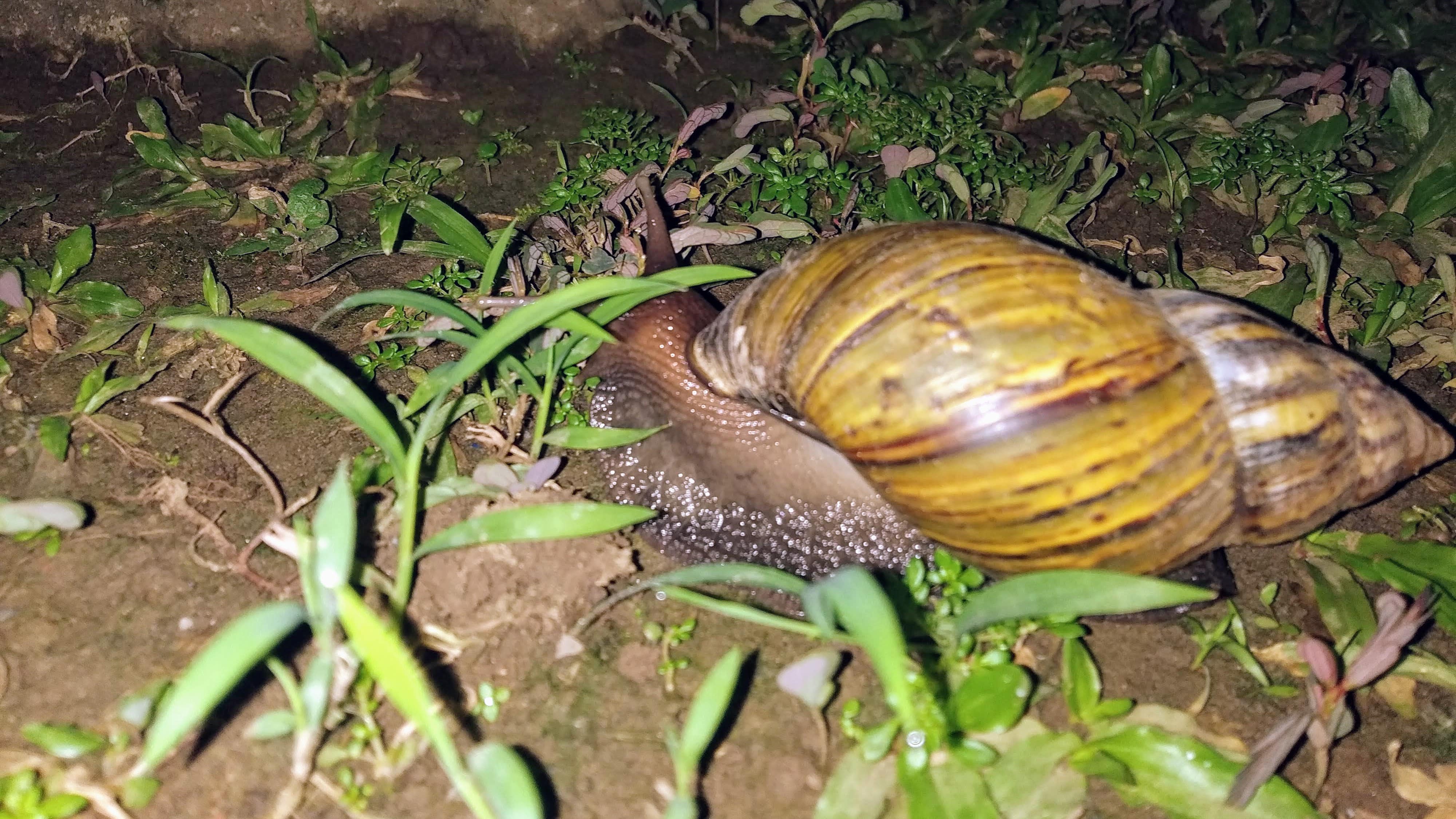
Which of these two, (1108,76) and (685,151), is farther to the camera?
(1108,76)

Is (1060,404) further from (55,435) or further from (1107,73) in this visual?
(1107,73)

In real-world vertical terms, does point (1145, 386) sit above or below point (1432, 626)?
above

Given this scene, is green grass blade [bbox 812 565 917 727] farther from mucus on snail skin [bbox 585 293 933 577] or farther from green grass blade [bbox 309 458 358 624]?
green grass blade [bbox 309 458 358 624]

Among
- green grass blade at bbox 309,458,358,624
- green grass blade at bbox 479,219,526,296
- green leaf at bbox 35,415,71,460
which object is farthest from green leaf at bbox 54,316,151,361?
green grass blade at bbox 309,458,358,624

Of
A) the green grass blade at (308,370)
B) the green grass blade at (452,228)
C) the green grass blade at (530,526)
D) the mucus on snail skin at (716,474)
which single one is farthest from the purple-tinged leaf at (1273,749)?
the green grass blade at (452,228)

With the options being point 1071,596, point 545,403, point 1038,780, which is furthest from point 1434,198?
point 545,403

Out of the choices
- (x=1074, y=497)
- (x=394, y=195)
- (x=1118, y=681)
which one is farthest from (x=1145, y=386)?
(x=394, y=195)

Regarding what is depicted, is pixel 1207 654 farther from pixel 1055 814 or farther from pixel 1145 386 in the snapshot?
pixel 1145 386

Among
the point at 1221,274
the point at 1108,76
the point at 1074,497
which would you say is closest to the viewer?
the point at 1074,497
